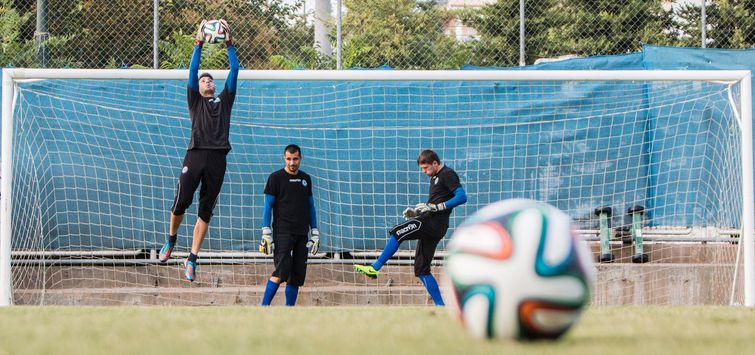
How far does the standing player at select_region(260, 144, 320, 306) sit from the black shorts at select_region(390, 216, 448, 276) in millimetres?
962

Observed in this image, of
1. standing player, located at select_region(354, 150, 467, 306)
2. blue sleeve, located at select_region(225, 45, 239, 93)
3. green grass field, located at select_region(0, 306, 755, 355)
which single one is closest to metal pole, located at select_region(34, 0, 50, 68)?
blue sleeve, located at select_region(225, 45, 239, 93)

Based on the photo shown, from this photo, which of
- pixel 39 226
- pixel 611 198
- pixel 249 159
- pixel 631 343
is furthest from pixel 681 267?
pixel 631 343

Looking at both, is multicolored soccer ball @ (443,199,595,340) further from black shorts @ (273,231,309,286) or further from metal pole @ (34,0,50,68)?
metal pole @ (34,0,50,68)

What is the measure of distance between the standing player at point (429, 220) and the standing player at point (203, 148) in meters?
1.87

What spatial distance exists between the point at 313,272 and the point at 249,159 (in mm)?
1604

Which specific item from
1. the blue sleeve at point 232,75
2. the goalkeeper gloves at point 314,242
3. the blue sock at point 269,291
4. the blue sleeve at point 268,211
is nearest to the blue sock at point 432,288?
the goalkeeper gloves at point 314,242

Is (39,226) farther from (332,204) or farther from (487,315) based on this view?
(487,315)

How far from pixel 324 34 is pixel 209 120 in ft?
21.0

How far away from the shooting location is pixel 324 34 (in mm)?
17109

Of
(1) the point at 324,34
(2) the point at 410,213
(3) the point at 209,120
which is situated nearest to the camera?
(3) the point at 209,120

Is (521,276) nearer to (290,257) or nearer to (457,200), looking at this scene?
(457,200)

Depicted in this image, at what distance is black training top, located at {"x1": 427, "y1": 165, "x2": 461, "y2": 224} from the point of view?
11789mm

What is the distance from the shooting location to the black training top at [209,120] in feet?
35.8

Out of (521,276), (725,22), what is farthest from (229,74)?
(725,22)
